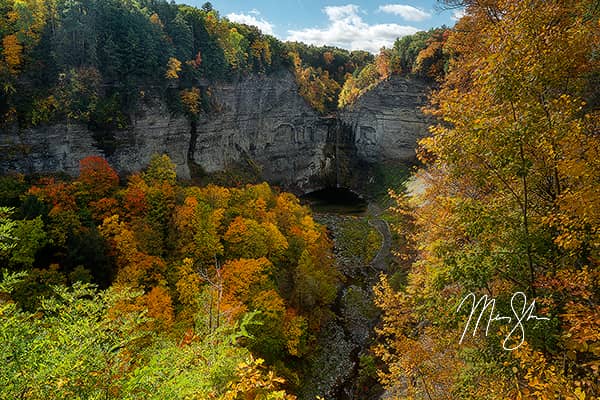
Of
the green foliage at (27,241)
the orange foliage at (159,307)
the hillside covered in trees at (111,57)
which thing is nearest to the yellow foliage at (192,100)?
the hillside covered in trees at (111,57)

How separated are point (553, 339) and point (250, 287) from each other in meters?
17.0

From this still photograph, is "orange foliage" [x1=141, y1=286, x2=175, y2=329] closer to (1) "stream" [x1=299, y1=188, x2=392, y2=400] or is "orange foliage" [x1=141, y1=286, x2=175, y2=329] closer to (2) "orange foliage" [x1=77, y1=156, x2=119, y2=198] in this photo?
(1) "stream" [x1=299, y1=188, x2=392, y2=400]

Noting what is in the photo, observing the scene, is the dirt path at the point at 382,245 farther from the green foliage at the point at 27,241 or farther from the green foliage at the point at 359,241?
the green foliage at the point at 27,241

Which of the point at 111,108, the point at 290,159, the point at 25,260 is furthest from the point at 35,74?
the point at 290,159

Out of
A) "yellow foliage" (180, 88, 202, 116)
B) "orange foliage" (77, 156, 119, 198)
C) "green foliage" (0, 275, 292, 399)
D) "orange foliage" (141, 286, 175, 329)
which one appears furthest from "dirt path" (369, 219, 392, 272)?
"green foliage" (0, 275, 292, 399)

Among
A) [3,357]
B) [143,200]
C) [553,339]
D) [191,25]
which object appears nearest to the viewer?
[3,357]

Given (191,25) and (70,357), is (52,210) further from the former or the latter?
(191,25)

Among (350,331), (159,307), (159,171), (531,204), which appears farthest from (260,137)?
(531,204)

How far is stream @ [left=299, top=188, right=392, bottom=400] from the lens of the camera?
21766mm

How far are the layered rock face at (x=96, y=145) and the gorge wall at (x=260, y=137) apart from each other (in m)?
0.07

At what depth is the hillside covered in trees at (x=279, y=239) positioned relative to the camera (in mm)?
6371

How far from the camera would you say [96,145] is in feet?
115

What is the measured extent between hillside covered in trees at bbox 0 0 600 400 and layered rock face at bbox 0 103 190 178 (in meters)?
1.28

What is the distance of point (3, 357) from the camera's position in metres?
5.76
